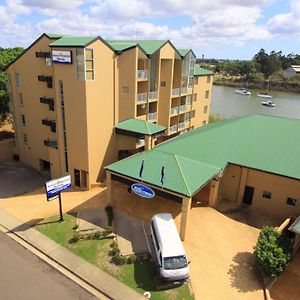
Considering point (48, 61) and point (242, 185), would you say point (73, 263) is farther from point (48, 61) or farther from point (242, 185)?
point (48, 61)

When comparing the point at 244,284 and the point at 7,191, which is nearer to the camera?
the point at 244,284

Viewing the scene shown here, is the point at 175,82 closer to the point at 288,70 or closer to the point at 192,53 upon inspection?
the point at 192,53

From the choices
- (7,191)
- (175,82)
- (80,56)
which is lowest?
(7,191)

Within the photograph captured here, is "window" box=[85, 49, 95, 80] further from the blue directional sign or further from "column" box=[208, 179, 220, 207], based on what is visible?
"column" box=[208, 179, 220, 207]

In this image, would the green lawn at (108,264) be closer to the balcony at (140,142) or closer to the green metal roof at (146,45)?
the balcony at (140,142)

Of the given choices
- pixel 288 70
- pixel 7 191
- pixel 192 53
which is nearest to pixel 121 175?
pixel 7 191

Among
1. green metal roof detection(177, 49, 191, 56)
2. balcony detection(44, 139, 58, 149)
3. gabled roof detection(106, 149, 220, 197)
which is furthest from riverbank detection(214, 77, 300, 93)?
gabled roof detection(106, 149, 220, 197)

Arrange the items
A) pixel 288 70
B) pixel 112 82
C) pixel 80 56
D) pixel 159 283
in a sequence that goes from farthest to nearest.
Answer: pixel 288 70
pixel 112 82
pixel 80 56
pixel 159 283

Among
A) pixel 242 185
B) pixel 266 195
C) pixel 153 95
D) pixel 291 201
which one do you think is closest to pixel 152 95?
pixel 153 95
